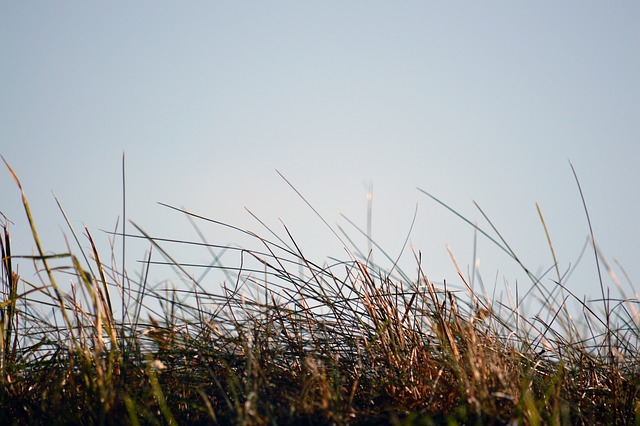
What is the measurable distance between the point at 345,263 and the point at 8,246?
0.90m

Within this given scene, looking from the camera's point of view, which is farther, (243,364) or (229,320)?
(229,320)

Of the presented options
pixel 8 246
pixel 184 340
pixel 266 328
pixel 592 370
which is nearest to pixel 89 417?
pixel 184 340

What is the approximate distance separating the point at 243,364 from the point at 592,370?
2.82 ft

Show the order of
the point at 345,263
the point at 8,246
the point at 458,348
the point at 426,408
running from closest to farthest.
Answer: the point at 426,408 → the point at 458,348 → the point at 8,246 → the point at 345,263

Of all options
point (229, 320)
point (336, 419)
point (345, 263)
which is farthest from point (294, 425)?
point (345, 263)

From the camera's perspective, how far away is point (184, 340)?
1.53 meters

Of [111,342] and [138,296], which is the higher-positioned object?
[138,296]

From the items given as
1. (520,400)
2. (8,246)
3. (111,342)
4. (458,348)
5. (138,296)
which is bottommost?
(520,400)

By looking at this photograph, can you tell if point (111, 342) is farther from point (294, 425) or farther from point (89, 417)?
point (294, 425)

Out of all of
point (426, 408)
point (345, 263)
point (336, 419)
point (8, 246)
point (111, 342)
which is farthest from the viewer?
point (345, 263)

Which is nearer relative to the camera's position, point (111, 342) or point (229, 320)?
point (111, 342)

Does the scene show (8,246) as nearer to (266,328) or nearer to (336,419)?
(266,328)

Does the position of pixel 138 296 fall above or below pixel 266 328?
above

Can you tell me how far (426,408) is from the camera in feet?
4.04
